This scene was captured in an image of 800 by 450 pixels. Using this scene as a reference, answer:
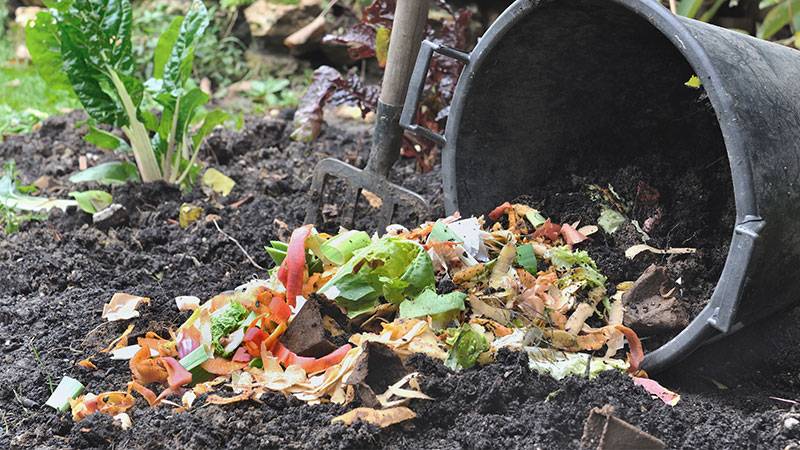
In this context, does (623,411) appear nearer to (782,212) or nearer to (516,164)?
(782,212)

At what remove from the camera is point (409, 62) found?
2971mm

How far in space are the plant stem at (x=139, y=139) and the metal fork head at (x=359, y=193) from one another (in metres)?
0.83

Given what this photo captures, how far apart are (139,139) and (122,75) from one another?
0.85 feet

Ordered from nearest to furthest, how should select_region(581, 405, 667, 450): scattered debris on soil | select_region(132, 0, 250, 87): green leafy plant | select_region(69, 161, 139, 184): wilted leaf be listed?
select_region(581, 405, 667, 450): scattered debris on soil < select_region(69, 161, 139, 184): wilted leaf < select_region(132, 0, 250, 87): green leafy plant

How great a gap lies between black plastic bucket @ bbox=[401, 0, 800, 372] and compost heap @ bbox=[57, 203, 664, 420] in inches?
10.3

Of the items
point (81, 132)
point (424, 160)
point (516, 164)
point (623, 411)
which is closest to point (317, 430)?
point (623, 411)

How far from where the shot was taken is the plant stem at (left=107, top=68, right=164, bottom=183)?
345 cm

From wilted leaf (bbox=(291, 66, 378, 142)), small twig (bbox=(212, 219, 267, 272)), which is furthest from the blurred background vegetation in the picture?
small twig (bbox=(212, 219, 267, 272))

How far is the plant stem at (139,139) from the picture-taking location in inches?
136

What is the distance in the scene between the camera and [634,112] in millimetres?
2830

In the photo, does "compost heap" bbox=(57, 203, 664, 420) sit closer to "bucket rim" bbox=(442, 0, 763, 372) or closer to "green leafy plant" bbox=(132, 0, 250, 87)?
"bucket rim" bbox=(442, 0, 763, 372)

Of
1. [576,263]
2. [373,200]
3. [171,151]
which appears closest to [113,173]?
[171,151]

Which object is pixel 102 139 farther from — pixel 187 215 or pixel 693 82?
pixel 693 82

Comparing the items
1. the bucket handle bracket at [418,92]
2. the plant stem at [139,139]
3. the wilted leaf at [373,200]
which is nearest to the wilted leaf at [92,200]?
the plant stem at [139,139]
